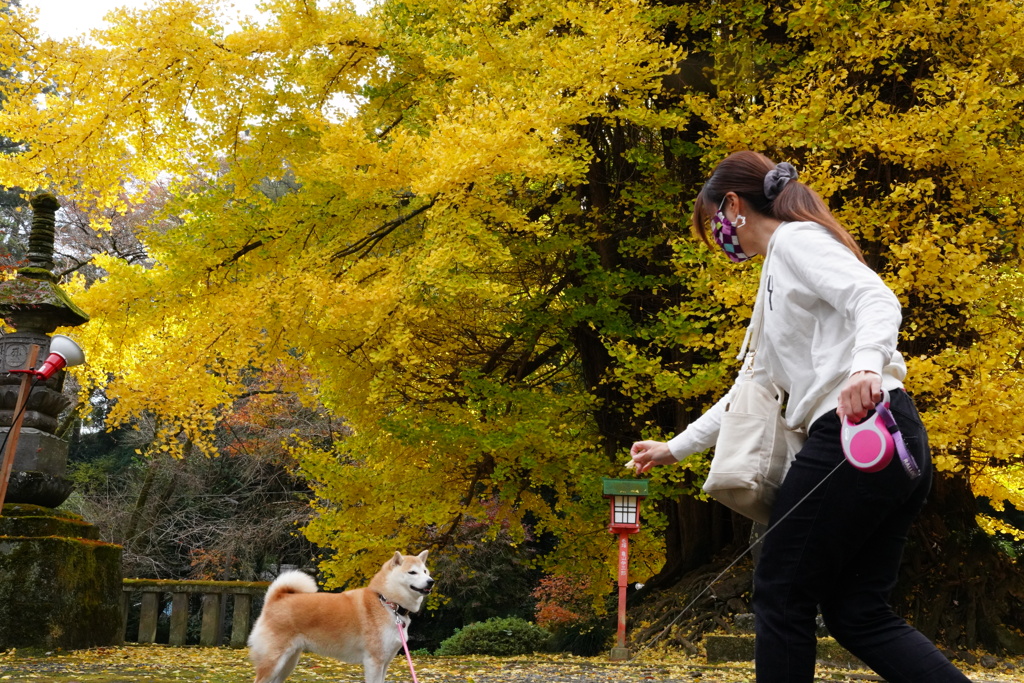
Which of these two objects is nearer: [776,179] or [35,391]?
Result: [776,179]

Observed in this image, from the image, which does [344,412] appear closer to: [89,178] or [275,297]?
[275,297]

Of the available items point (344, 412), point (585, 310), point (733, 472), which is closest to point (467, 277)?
point (585, 310)

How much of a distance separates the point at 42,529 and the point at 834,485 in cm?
683

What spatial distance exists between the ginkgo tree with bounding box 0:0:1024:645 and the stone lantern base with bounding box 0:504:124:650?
1.81 meters

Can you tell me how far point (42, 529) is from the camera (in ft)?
23.1

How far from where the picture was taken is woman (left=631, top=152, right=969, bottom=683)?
1733 mm

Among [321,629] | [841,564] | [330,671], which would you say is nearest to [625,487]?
[330,671]

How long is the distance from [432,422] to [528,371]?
2339mm

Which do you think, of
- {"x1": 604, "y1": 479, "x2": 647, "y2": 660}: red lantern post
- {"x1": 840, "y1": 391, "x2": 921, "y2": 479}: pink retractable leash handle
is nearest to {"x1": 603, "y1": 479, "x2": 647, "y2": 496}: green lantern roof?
{"x1": 604, "y1": 479, "x2": 647, "y2": 660}: red lantern post

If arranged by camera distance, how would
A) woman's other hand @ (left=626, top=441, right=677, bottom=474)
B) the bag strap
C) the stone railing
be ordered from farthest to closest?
the stone railing
woman's other hand @ (left=626, top=441, right=677, bottom=474)
the bag strap

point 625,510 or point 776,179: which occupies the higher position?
point 776,179

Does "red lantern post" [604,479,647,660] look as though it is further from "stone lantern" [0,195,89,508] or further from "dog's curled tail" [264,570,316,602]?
"stone lantern" [0,195,89,508]

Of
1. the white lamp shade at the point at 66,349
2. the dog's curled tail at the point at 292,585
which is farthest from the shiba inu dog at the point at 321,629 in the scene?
the white lamp shade at the point at 66,349

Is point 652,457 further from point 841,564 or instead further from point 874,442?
point 874,442
